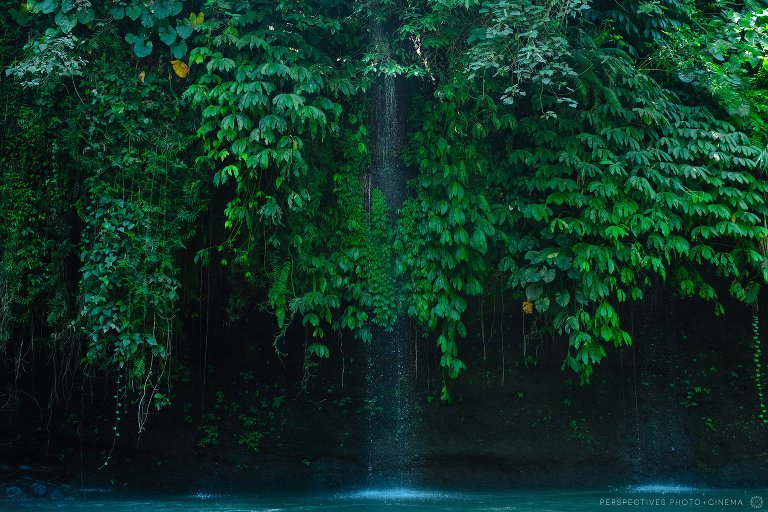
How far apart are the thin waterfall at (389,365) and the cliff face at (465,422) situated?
Result: 0.20 feet

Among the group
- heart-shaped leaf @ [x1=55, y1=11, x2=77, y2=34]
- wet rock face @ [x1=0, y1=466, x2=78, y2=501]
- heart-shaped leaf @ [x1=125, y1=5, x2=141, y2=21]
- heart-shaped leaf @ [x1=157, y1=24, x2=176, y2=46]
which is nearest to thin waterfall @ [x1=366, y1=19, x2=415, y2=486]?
heart-shaped leaf @ [x1=157, y1=24, x2=176, y2=46]

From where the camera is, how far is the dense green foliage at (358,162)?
6.30 metres

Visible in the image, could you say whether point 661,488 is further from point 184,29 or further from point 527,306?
point 184,29

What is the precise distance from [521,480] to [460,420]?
0.79 meters

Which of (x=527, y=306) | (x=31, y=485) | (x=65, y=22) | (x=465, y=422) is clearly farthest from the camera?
(x=465, y=422)

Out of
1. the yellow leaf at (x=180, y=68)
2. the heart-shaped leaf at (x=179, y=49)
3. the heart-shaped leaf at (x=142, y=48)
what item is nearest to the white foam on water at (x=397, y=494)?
the yellow leaf at (x=180, y=68)

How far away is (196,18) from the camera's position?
6555 millimetres

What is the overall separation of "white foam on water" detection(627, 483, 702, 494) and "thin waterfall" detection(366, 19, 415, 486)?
2084 mm

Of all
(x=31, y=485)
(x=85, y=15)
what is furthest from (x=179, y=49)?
(x=31, y=485)

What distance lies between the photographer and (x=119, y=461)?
7.45 m

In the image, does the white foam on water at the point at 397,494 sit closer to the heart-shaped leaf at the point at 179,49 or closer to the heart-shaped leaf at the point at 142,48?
the heart-shaped leaf at the point at 179,49

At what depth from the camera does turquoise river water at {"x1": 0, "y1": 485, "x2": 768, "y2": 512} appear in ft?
20.6

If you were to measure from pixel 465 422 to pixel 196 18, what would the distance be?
14.4ft

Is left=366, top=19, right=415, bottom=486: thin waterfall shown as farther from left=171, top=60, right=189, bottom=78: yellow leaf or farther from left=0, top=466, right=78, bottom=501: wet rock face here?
left=0, top=466, right=78, bottom=501: wet rock face
